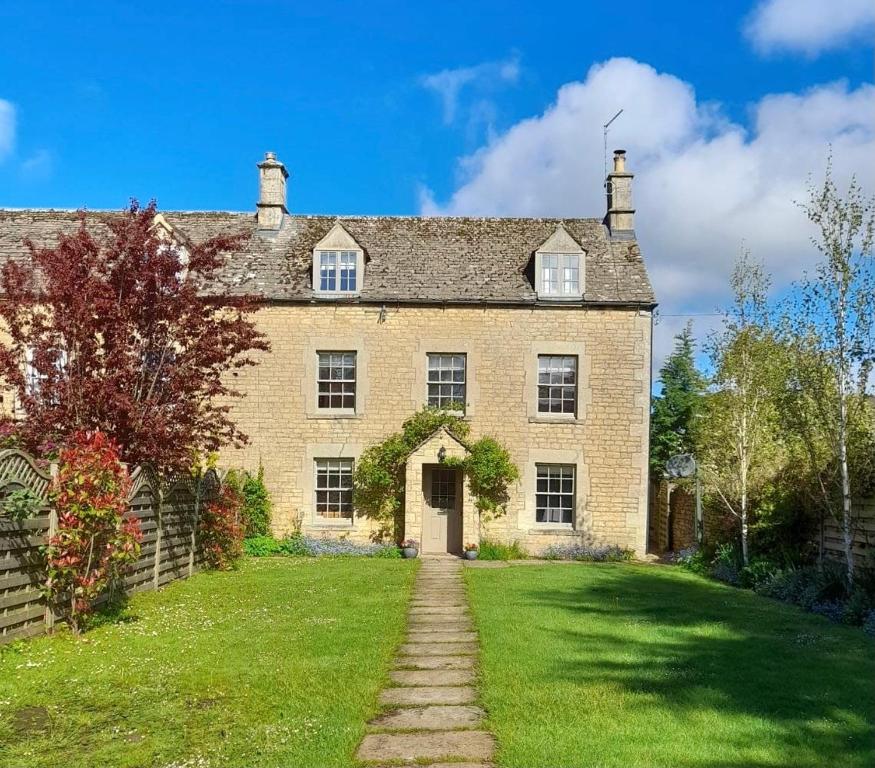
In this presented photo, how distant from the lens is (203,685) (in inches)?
287

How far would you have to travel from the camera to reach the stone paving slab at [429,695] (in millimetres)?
6926

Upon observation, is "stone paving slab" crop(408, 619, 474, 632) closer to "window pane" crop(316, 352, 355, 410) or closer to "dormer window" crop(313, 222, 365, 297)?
"window pane" crop(316, 352, 355, 410)

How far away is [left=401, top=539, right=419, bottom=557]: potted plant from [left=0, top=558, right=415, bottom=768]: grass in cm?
723

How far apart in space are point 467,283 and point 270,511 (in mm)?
8045

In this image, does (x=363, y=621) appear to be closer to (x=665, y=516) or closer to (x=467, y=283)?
(x=467, y=283)

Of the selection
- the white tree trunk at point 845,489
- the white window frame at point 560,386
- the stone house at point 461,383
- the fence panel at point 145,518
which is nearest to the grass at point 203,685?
the fence panel at point 145,518

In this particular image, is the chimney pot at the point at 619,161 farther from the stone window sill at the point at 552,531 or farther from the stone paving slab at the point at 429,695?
the stone paving slab at the point at 429,695

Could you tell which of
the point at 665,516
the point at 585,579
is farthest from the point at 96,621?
the point at 665,516

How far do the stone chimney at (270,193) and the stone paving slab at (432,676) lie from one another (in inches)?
683

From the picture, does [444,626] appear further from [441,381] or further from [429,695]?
[441,381]

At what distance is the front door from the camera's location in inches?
822

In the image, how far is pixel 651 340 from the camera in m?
21.0

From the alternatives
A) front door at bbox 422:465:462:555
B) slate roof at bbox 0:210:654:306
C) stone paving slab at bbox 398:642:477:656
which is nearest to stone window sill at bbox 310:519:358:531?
front door at bbox 422:465:462:555

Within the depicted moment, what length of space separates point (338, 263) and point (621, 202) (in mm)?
8336
